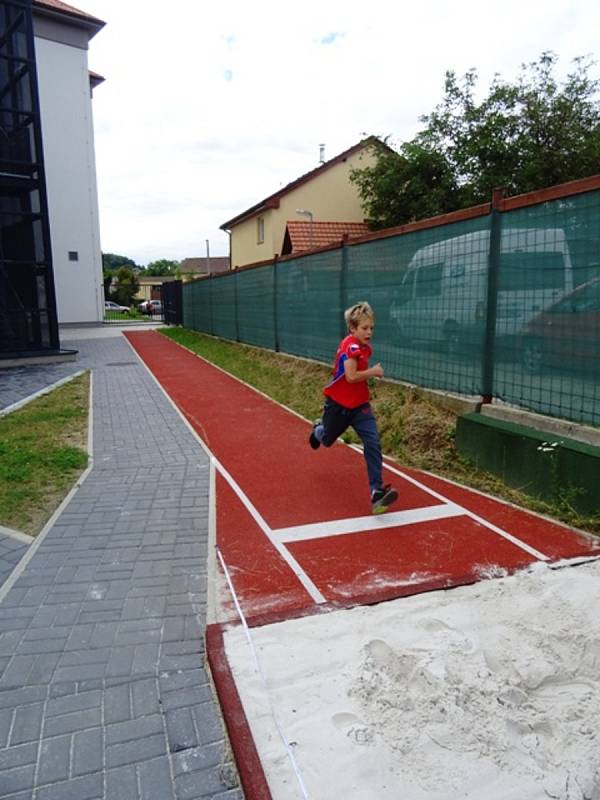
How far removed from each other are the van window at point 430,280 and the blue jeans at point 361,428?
8.02 feet

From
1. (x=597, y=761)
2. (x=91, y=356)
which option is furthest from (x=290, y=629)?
(x=91, y=356)

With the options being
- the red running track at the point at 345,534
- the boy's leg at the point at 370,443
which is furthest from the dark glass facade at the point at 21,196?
the boy's leg at the point at 370,443

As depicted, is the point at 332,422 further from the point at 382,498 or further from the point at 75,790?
the point at 75,790

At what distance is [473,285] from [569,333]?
58.1 inches

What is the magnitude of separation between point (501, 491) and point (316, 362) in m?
5.94

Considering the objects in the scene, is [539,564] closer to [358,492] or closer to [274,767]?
[358,492]

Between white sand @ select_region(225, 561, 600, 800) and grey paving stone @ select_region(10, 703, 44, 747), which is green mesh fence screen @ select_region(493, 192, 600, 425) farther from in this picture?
grey paving stone @ select_region(10, 703, 44, 747)

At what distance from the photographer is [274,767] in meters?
2.16

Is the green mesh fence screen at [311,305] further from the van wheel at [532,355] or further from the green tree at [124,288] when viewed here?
the green tree at [124,288]

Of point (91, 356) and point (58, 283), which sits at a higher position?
point (58, 283)

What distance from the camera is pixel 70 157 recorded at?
94.2 feet

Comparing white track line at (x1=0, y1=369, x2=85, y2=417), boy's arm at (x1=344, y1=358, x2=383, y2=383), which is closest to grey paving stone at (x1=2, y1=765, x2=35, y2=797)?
boy's arm at (x1=344, y1=358, x2=383, y2=383)

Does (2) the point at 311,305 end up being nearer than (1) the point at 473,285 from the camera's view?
No

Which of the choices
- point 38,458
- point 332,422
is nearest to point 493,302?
point 332,422
